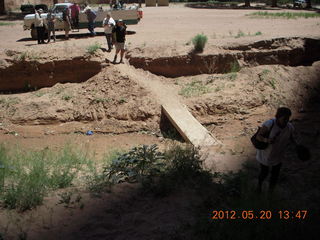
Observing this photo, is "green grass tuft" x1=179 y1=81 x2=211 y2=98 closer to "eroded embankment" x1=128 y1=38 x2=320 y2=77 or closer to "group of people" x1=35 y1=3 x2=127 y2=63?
"eroded embankment" x1=128 y1=38 x2=320 y2=77

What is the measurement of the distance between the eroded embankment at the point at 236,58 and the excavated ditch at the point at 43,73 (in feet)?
5.55

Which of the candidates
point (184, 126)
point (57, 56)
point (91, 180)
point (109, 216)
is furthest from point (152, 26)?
point (109, 216)

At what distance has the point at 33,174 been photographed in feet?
19.2

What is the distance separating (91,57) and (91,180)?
24.8 ft

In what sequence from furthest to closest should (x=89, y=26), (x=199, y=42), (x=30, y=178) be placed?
(x=89, y=26) < (x=199, y=42) < (x=30, y=178)

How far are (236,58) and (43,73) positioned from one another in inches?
272

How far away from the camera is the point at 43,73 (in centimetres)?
1312

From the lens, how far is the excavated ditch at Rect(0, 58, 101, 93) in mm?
12977

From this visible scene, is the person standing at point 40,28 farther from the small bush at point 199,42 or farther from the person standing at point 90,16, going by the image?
the small bush at point 199,42

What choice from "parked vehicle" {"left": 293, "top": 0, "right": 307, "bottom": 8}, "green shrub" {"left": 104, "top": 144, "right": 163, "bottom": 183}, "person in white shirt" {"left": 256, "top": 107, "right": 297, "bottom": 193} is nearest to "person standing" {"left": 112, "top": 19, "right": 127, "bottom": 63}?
"green shrub" {"left": 104, "top": 144, "right": 163, "bottom": 183}

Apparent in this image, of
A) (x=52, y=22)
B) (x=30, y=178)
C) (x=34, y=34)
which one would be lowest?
(x=30, y=178)

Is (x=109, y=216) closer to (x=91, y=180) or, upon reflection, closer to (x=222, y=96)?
(x=91, y=180)
